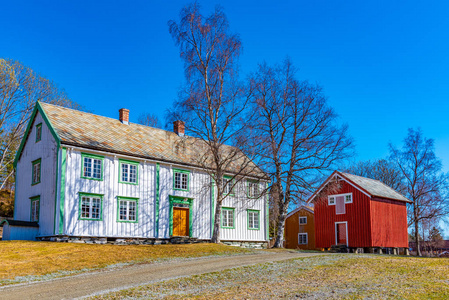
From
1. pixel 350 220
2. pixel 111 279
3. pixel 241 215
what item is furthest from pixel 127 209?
pixel 350 220

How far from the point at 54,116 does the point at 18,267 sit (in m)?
12.3

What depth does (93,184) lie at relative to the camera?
1009 inches

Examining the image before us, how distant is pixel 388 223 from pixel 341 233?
374cm

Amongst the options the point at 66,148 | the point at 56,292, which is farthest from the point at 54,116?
the point at 56,292

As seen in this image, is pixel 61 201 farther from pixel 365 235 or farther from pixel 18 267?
pixel 365 235

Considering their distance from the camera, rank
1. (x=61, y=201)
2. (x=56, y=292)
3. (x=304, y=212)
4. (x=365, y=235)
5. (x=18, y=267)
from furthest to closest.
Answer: (x=304, y=212)
(x=365, y=235)
(x=61, y=201)
(x=18, y=267)
(x=56, y=292)

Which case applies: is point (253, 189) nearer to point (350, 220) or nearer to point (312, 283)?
point (350, 220)

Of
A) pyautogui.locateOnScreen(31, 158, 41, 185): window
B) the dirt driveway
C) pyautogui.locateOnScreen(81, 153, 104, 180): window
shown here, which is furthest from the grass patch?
pyautogui.locateOnScreen(31, 158, 41, 185): window

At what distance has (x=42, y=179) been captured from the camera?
26.1 meters

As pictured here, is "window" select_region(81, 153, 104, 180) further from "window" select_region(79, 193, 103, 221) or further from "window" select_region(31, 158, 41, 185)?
"window" select_region(31, 158, 41, 185)

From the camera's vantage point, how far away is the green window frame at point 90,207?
984 inches

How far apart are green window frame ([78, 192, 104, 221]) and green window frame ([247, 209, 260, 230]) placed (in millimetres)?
12033

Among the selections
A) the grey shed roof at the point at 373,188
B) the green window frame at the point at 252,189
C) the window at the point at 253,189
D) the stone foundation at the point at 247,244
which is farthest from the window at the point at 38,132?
the grey shed roof at the point at 373,188

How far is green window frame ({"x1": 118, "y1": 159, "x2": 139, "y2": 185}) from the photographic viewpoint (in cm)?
2702
